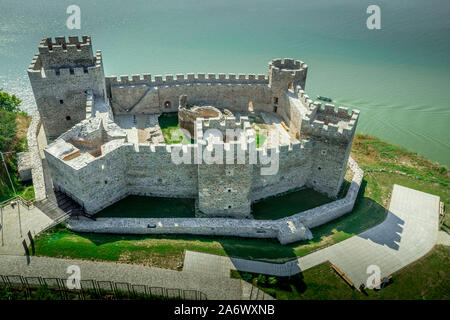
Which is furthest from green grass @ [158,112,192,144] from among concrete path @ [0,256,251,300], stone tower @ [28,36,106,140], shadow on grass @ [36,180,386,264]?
concrete path @ [0,256,251,300]

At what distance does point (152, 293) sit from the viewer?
1245 centimetres

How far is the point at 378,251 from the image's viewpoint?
16.2 m

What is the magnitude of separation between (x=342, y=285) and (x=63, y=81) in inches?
718

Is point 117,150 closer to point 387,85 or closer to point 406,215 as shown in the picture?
point 406,215

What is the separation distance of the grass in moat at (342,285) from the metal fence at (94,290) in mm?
2823

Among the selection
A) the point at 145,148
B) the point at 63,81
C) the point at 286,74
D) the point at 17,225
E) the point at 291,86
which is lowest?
the point at 17,225

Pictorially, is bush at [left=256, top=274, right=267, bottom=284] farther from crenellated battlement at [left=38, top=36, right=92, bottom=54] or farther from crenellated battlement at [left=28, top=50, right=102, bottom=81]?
crenellated battlement at [left=38, top=36, right=92, bottom=54]

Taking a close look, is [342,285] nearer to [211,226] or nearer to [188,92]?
[211,226]

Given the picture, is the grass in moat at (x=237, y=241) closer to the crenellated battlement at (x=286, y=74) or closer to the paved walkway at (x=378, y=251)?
the paved walkway at (x=378, y=251)

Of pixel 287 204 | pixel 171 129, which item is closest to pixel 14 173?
pixel 171 129

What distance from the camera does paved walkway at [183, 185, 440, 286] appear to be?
1435cm

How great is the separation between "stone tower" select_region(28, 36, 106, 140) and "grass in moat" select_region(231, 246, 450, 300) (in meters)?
14.1

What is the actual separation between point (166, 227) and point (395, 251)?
1089 cm
